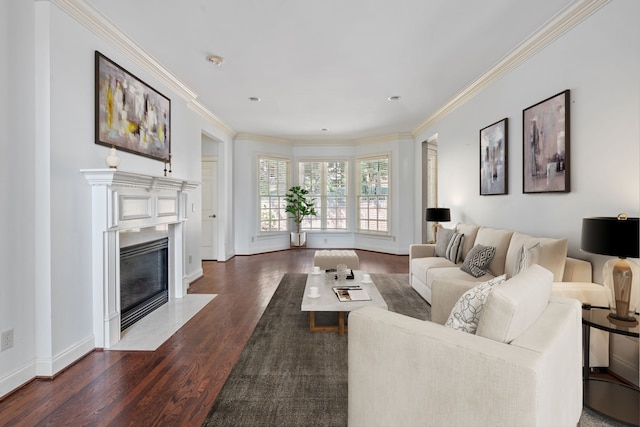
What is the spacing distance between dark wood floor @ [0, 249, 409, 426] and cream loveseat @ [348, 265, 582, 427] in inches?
44.0

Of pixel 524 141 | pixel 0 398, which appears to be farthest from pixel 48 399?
pixel 524 141

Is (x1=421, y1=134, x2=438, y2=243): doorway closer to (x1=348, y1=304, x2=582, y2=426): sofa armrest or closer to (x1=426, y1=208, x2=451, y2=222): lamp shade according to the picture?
(x1=426, y1=208, x2=451, y2=222): lamp shade

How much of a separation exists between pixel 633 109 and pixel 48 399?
4272mm

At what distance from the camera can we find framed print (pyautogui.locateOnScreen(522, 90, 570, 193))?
2746mm

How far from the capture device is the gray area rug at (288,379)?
5.87 feet

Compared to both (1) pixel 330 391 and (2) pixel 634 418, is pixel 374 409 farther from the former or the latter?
(2) pixel 634 418

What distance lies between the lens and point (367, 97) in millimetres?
4797

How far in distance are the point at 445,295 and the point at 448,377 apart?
4.62ft

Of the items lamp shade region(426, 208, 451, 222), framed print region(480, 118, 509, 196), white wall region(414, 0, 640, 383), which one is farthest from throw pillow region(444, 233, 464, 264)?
lamp shade region(426, 208, 451, 222)

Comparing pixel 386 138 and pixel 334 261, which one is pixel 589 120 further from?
pixel 386 138

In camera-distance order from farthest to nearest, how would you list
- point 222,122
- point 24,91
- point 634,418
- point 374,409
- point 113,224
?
1. point 222,122
2. point 113,224
3. point 24,91
4. point 634,418
5. point 374,409

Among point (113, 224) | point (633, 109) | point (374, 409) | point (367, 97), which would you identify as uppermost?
point (367, 97)

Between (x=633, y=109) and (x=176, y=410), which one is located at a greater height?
(x=633, y=109)

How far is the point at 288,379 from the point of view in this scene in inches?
85.7
